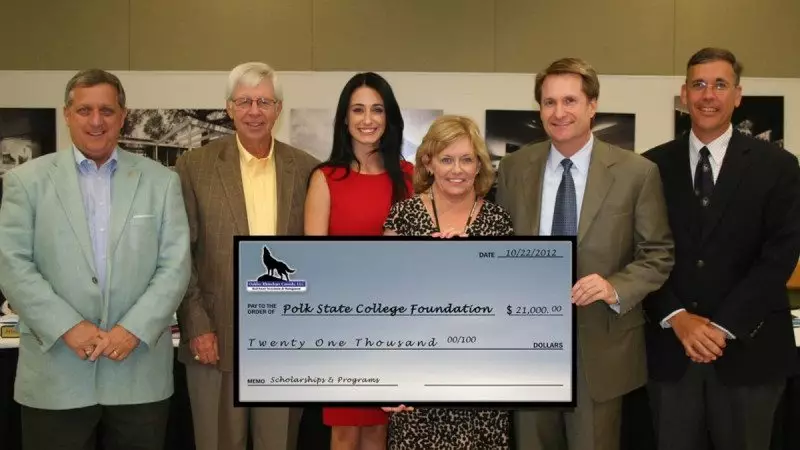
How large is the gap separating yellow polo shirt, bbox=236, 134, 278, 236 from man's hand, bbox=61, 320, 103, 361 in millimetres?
673

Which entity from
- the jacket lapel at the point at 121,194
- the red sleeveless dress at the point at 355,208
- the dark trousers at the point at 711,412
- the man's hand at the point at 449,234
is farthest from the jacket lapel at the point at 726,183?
the jacket lapel at the point at 121,194

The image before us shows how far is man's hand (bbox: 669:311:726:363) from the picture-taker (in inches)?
108

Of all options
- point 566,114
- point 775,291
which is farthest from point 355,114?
point 775,291

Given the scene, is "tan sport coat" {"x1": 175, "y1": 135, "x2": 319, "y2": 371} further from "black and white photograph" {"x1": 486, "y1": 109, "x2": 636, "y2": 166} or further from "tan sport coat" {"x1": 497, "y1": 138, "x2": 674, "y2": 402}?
"black and white photograph" {"x1": 486, "y1": 109, "x2": 636, "y2": 166}

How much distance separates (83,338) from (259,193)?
32.6 inches

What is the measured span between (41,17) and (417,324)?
4.08 m

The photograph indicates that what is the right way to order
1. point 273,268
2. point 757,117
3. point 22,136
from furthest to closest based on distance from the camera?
point 757,117 < point 22,136 < point 273,268

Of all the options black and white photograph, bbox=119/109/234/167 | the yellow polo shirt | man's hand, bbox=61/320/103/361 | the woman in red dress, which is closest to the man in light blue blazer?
man's hand, bbox=61/320/103/361

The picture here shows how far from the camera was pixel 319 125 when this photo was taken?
5.19 m

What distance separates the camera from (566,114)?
2727 mm

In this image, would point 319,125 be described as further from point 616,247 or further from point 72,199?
point 616,247

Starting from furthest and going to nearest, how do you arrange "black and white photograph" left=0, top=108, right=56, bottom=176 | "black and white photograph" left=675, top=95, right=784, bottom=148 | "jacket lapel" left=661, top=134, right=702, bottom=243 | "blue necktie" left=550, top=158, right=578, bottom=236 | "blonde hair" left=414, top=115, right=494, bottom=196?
"black and white photograph" left=675, top=95, right=784, bottom=148, "black and white photograph" left=0, top=108, right=56, bottom=176, "jacket lapel" left=661, top=134, right=702, bottom=243, "blue necktie" left=550, top=158, right=578, bottom=236, "blonde hair" left=414, top=115, right=494, bottom=196

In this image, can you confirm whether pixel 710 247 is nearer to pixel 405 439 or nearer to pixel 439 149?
pixel 439 149

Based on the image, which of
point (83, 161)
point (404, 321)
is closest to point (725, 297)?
point (404, 321)
